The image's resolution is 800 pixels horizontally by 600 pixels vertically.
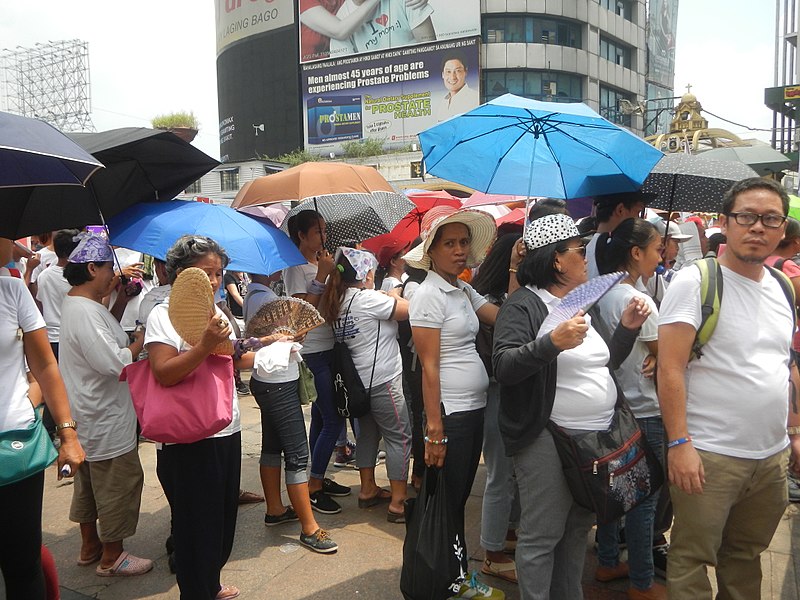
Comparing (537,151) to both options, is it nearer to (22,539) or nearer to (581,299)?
(581,299)

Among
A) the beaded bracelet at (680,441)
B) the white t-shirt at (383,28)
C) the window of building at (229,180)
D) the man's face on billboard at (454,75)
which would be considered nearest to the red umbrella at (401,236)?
the beaded bracelet at (680,441)

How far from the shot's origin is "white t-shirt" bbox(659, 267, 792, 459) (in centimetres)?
235

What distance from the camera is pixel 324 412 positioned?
4285 mm

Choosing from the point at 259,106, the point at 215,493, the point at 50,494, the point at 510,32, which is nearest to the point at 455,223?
the point at 215,493

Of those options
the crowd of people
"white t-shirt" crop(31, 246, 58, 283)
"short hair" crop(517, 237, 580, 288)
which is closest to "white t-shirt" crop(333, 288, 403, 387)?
the crowd of people

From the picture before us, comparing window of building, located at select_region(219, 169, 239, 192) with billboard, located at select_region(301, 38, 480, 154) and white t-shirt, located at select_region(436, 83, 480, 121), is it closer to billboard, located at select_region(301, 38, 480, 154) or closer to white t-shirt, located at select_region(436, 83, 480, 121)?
billboard, located at select_region(301, 38, 480, 154)

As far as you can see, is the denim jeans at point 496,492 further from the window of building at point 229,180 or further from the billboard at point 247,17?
the billboard at point 247,17

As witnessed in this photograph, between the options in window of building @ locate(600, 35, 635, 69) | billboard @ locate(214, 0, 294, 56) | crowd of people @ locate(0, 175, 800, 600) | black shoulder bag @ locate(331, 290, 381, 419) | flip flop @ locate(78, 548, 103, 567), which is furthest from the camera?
billboard @ locate(214, 0, 294, 56)

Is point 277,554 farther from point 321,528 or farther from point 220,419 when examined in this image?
point 220,419

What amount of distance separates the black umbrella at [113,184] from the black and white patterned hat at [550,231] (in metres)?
2.13

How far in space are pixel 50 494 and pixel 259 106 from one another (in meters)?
56.4

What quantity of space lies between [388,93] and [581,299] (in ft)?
158

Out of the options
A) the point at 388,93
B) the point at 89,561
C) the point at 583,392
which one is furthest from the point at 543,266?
the point at 388,93

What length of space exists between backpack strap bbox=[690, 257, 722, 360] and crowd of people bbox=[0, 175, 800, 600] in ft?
0.04
